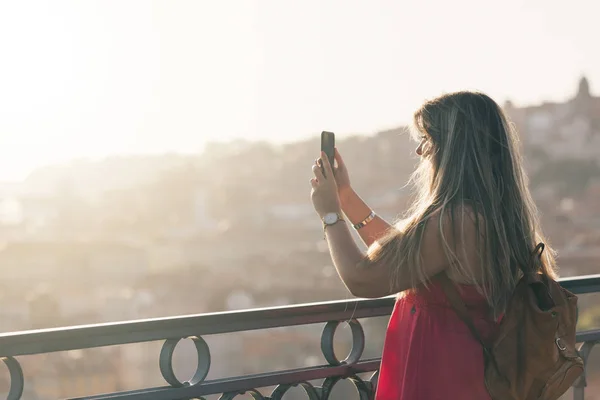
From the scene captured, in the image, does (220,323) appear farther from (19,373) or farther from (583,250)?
(583,250)

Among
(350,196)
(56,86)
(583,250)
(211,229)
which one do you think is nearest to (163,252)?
(211,229)

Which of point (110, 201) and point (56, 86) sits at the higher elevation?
point (56, 86)

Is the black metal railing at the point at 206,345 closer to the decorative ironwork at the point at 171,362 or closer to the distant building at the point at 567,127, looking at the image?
the decorative ironwork at the point at 171,362

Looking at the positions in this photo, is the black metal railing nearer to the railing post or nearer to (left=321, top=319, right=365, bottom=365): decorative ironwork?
(left=321, top=319, right=365, bottom=365): decorative ironwork

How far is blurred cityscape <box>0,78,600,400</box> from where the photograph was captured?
38.9 m

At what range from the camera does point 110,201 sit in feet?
→ 151

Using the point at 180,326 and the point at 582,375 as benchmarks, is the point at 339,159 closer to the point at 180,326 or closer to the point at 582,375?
the point at 180,326

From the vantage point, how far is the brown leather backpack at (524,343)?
5.08 ft

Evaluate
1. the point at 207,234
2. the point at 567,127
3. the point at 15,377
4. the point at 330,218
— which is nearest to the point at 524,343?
the point at 330,218

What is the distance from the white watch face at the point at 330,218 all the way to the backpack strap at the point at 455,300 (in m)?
0.22

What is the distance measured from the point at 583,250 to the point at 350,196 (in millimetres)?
47335

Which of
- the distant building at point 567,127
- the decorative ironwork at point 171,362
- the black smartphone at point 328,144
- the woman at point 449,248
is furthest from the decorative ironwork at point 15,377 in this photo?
the distant building at point 567,127

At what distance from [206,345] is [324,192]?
1.32 feet

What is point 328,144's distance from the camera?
71.8 inches
